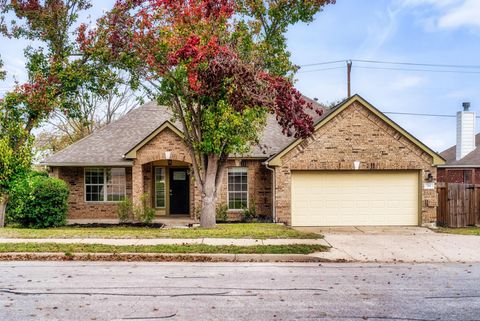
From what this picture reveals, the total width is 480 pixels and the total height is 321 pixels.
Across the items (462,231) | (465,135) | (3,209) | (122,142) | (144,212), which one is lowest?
(462,231)

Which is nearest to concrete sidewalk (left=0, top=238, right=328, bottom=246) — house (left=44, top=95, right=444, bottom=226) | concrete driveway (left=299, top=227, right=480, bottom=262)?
concrete driveway (left=299, top=227, right=480, bottom=262)

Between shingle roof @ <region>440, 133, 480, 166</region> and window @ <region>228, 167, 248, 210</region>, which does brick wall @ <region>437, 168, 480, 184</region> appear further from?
window @ <region>228, 167, 248, 210</region>

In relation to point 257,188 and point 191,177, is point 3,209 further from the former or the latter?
point 257,188

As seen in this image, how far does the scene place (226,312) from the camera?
5984 mm

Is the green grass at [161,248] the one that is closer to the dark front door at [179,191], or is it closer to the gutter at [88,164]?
the gutter at [88,164]

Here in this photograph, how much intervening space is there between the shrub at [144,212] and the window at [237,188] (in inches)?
137

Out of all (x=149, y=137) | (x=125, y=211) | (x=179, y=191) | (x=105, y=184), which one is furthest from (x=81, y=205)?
(x=149, y=137)

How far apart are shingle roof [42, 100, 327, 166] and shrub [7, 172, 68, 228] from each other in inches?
129

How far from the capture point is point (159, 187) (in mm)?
21094

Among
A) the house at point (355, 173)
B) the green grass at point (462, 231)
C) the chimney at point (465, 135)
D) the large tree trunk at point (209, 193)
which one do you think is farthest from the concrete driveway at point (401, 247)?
the chimney at point (465, 135)

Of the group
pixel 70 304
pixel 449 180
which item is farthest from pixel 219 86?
pixel 449 180

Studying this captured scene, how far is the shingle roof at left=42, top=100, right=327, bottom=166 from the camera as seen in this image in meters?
19.8

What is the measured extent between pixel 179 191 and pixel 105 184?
3485 millimetres

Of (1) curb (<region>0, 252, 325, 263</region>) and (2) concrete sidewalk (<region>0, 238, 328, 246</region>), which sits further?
(2) concrete sidewalk (<region>0, 238, 328, 246</region>)
